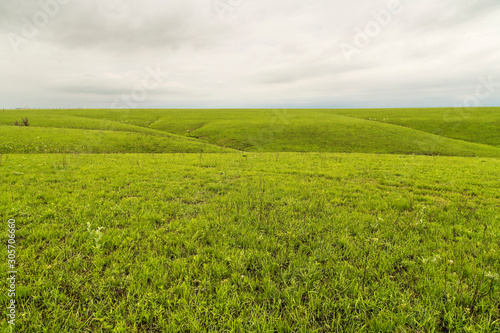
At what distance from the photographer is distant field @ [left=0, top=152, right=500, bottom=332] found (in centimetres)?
363

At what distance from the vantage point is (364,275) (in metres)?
4.61

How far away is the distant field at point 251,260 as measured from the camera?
11.9 feet

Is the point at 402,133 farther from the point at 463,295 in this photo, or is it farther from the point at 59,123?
the point at 59,123

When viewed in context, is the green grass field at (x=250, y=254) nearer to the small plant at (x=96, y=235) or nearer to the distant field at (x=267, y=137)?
the small plant at (x=96, y=235)

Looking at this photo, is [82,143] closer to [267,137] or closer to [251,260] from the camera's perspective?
[267,137]

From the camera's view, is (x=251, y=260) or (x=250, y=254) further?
(x=250, y=254)

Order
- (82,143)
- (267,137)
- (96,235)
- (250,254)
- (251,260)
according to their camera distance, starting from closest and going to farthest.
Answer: (251,260) < (250,254) < (96,235) < (82,143) < (267,137)

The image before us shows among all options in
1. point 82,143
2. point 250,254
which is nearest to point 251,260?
point 250,254

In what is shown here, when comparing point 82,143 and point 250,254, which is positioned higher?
point 82,143

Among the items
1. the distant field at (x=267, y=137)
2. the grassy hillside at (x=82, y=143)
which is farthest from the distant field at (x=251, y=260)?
the distant field at (x=267, y=137)

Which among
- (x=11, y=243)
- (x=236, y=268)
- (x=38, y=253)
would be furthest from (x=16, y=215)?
(x=236, y=268)

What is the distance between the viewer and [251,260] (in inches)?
205

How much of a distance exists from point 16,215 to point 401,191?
1683 cm

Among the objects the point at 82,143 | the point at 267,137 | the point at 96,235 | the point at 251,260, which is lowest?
the point at 251,260
